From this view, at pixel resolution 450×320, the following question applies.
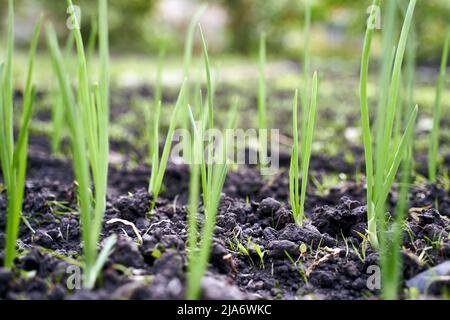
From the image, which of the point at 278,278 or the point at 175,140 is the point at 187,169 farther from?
the point at 278,278

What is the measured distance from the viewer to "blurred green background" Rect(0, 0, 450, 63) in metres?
7.42

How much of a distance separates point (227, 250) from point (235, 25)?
861cm

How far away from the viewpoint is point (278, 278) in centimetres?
116

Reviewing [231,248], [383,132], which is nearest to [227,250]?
[231,248]

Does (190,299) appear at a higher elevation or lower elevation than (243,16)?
lower

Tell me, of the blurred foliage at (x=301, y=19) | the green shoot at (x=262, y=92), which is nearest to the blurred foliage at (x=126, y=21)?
the blurred foliage at (x=301, y=19)

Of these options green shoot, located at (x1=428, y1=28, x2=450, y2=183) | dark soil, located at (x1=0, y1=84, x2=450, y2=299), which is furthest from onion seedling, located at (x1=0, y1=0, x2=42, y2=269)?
green shoot, located at (x1=428, y1=28, x2=450, y2=183)

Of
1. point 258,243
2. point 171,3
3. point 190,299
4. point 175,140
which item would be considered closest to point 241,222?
point 258,243

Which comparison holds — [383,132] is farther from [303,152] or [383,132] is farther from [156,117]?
[156,117]

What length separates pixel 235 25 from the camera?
9.31 meters

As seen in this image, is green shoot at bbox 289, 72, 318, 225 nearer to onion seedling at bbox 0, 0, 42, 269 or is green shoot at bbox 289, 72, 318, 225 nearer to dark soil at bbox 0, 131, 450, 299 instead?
dark soil at bbox 0, 131, 450, 299

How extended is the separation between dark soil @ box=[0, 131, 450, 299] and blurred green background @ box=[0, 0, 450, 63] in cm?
624

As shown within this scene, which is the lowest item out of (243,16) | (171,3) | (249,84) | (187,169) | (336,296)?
(336,296)
